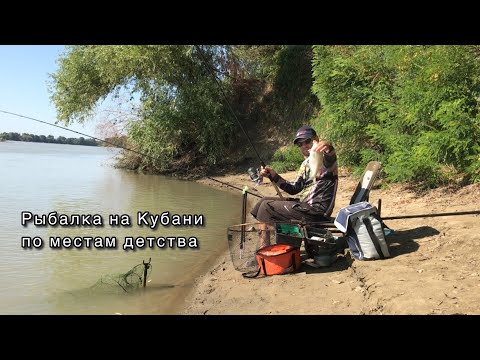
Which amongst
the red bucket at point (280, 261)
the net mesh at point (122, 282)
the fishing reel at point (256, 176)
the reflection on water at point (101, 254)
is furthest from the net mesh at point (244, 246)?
the net mesh at point (122, 282)

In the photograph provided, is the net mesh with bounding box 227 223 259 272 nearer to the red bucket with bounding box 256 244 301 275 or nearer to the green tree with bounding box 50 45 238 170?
the red bucket with bounding box 256 244 301 275

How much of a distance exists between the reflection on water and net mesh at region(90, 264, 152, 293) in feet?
0.28

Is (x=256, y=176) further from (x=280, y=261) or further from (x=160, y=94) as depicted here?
(x=160, y=94)

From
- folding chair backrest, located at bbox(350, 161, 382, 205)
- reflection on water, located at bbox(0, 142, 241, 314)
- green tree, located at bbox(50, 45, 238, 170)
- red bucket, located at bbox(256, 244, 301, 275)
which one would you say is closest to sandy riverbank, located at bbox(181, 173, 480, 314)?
red bucket, located at bbox(256, 244, 301, 275)

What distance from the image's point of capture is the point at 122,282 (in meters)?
5.87

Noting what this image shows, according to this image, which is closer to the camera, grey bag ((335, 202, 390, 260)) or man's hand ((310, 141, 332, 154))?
grey bag ((335, 202, 390, 260))

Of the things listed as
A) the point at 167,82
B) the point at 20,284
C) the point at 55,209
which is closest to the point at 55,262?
the point at 20,284

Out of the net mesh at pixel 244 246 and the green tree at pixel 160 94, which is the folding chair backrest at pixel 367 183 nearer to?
the net mesh at pixel 244 246

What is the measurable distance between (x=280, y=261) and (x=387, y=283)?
1295mm

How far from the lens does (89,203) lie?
13.0m

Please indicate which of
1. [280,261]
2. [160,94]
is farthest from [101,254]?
[160,94]

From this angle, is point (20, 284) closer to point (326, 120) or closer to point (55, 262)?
point (55, 262)

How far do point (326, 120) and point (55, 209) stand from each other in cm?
765

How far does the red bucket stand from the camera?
A: 5.43m
